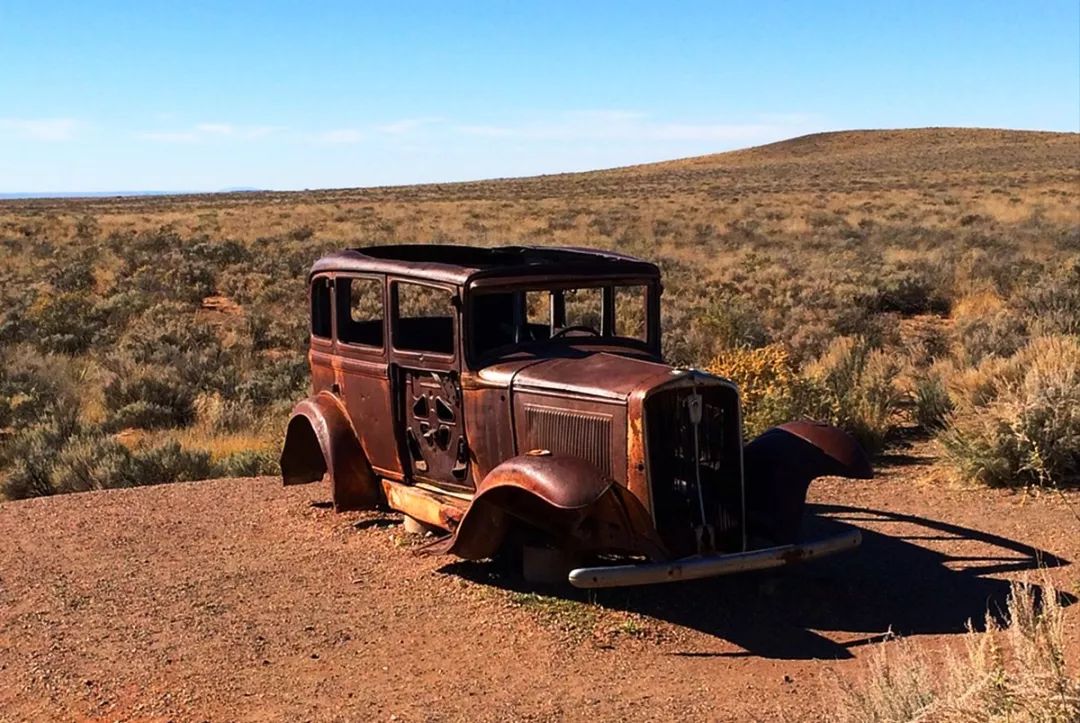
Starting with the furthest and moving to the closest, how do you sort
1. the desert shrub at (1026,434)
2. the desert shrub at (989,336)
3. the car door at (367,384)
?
the desert shrub at (989,336)
the desert shrub at (1026,434)
the car door at (367,384)

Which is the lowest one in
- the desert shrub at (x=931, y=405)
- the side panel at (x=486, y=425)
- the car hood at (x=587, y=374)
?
the desert shrub at (x=931, y=405)

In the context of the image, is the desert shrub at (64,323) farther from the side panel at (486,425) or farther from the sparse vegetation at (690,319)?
the side panel at (486,425)

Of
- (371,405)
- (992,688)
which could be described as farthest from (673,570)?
(371,405)

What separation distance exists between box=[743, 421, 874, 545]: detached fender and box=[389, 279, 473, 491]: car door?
1.72 meters

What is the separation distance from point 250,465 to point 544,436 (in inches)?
185

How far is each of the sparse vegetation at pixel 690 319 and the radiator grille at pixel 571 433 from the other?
3246 millimetres

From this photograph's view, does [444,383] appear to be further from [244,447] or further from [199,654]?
[244,447]

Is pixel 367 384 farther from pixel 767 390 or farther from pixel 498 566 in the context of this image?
pixel 767 390

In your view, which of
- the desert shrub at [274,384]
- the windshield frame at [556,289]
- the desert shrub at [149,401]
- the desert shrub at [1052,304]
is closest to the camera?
the windshield frame at [556,289]

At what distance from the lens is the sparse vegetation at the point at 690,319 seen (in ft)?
32.9

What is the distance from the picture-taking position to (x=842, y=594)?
21.0 feet

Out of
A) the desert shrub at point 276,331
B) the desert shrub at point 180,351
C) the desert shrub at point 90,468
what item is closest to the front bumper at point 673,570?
the desert shrub at point 90,468

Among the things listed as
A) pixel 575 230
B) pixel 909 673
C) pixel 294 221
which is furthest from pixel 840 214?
pixel 909 673

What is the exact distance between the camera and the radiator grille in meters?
5.86
